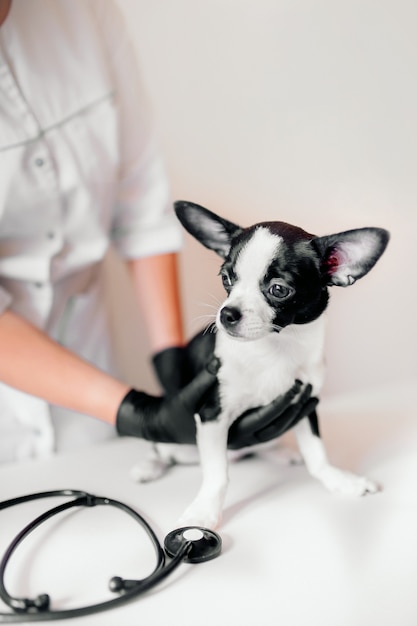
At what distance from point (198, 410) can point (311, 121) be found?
0.90ft

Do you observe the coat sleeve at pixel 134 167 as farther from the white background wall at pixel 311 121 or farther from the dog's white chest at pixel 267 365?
the dog's white chest at pixel 267 365

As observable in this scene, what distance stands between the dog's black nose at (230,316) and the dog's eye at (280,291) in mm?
29

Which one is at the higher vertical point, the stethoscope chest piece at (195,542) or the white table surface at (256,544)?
the stethoscope chest piece at (195,542)

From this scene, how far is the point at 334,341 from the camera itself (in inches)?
22.6

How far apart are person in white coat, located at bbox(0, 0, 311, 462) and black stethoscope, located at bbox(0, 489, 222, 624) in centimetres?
10

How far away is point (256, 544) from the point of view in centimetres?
50

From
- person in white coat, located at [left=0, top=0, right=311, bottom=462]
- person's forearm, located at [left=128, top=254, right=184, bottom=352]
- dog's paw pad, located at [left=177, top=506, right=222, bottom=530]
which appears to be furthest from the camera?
person's forearm, located at [left=128, top=254, right=184, bottom=352]

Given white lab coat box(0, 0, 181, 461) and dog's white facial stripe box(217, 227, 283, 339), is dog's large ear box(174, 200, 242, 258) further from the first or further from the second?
white lab coat box(0, 0, 181, 461)

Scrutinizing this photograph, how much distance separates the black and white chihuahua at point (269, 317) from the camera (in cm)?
43

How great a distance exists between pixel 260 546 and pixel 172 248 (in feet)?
1.46

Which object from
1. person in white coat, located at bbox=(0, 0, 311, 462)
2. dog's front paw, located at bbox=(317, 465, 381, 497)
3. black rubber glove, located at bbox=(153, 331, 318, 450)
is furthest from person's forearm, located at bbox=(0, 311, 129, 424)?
dog's front paw, located at bbox=(317, 465, 381, 497)

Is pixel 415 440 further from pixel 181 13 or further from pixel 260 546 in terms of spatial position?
pixel 181 13

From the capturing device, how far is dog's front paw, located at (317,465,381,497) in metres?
0.57

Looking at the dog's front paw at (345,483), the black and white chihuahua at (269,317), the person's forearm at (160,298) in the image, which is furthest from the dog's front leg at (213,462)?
the person's forearm at (160,298)
